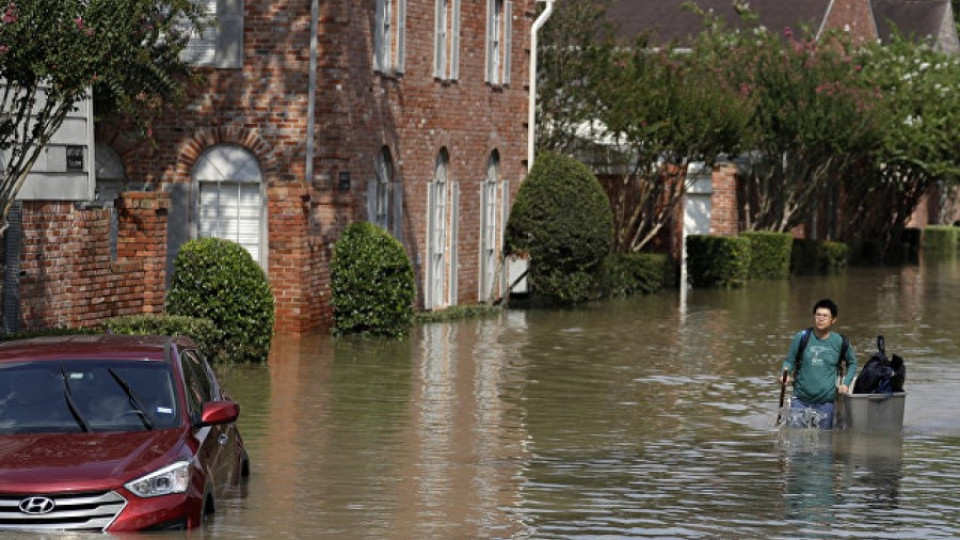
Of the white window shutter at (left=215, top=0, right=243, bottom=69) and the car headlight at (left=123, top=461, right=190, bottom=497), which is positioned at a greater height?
the white window shutter at (left=215, top=0, right=243, bottom=69)

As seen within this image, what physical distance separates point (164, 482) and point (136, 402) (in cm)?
127

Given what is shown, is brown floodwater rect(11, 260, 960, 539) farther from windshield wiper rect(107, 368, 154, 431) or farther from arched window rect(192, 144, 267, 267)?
arched window rect(192, 144, 267, 267)

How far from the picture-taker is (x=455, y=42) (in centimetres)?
3547

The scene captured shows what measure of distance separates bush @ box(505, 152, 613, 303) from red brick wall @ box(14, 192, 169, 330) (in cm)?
1254

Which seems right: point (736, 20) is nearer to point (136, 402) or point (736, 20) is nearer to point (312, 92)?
point (312, 92)

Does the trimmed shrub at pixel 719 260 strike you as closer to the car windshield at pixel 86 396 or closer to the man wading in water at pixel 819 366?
the man wading in water at pixel 819 366

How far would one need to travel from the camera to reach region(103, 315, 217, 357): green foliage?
71.9 feet

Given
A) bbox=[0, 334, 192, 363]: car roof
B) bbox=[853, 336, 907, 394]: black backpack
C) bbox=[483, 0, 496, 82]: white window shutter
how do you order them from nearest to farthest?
bbox=[0, 334, 192, 363]: car roof → bbox=[853, 336, 907, 394]: black backpack → bbox=[483, 0, 496, 82]: white window shutter

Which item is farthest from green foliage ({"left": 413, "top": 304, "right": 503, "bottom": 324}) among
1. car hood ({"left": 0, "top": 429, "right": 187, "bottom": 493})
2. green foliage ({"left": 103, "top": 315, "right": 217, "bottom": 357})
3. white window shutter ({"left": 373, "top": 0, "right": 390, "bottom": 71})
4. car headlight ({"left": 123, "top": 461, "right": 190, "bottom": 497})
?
car headlight ({"left": 123, "top": 461, "right": 190, "bottom": 497})

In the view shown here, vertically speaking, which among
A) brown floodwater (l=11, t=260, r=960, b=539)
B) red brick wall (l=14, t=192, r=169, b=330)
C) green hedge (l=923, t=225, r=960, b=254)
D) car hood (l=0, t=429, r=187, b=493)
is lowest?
brown floodwater (l=11, t=260, r=960, b=539)

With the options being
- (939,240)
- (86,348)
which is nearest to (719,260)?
(939,240)

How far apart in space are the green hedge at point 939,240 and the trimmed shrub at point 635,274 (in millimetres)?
28519

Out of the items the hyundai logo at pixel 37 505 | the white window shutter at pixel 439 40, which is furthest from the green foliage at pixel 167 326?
the white window shutter at pixel 439 40

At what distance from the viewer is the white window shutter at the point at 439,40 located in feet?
113
